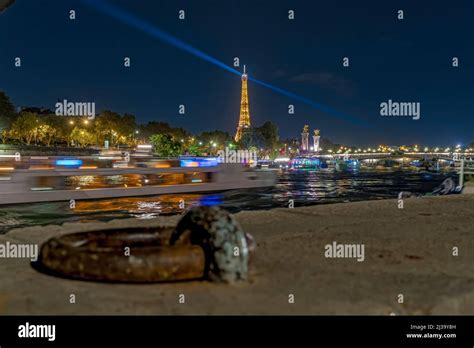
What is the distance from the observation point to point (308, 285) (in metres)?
6.66

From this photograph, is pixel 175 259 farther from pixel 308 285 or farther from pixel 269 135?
pixel 269 135

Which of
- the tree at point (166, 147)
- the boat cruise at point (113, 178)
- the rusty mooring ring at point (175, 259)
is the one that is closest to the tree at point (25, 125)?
the tree at point (166, 147)

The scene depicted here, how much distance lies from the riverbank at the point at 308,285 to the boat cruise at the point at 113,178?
13.7 meters

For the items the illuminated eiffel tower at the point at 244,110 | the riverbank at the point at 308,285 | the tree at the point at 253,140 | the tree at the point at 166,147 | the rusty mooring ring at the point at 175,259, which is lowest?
the riverbank at the point at 308,285

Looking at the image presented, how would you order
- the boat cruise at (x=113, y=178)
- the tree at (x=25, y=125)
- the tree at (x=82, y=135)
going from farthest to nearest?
the tree at (x=82, y=135) → the tree at (x=25, y=125) → the boat cruise at (x=113, y=178)

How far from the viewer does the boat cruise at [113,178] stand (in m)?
23.9

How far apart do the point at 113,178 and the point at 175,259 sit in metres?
23.2

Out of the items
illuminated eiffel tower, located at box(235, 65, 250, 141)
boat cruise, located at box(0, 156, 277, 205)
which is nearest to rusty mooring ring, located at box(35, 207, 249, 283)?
boat cruise, located at box(0, 156, 277, 205)

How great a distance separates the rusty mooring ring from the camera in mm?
6680

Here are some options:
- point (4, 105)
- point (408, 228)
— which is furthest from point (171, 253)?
point (4, 105)

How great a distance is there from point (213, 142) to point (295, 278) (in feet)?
491

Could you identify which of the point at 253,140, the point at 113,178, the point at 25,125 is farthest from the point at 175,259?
the point at 253,140

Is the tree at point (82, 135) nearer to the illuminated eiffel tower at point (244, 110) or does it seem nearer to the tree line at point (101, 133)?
the tree line at point (101, 133)
